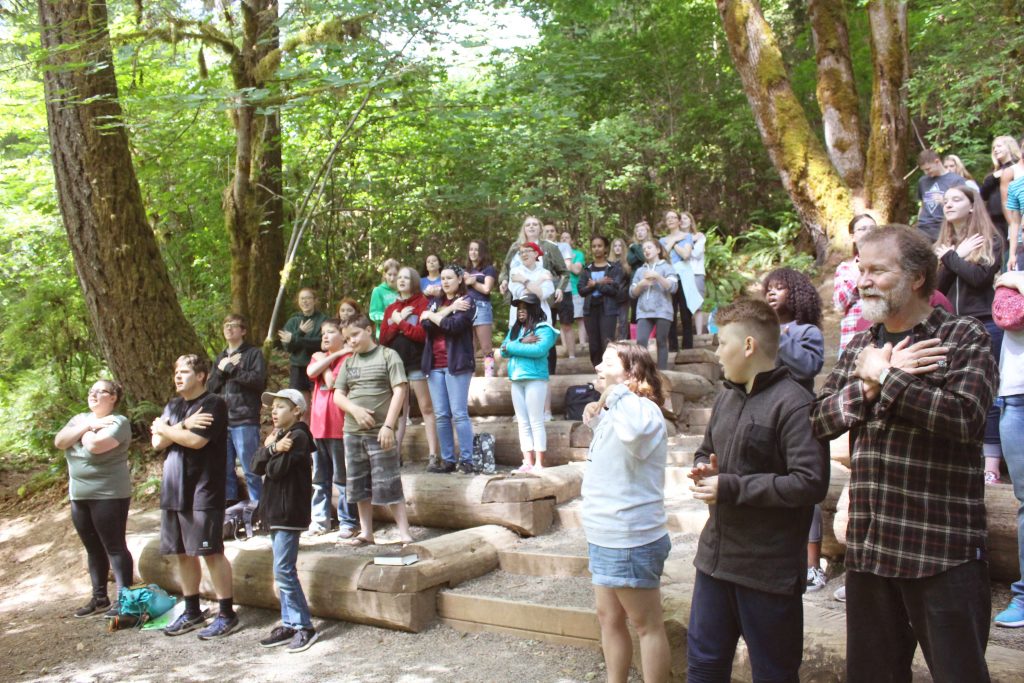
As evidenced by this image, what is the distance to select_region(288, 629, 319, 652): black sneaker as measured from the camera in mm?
5488

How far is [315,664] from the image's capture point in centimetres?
521

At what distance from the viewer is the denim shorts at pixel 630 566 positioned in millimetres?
3707

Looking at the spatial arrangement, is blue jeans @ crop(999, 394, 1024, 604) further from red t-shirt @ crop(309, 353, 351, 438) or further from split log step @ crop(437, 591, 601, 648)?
red t-shirt @ crop(309, 353, 351, 438)

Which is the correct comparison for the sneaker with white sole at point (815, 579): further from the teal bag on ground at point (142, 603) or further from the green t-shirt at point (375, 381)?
the teal bag on ground at point (142, 603)

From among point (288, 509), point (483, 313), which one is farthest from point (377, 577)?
point (483, 313)

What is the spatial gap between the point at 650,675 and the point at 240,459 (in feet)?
16.3

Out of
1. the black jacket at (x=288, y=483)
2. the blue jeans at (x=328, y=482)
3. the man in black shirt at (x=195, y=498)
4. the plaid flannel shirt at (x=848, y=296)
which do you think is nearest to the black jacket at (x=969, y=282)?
the plaid flannel shirt at (x=848, y=296)

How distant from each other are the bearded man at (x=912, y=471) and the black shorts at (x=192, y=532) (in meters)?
4.52

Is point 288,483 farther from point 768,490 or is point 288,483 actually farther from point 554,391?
point 554,391

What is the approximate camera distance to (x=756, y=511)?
2965mm

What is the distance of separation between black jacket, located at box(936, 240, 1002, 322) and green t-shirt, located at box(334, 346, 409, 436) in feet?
12.7

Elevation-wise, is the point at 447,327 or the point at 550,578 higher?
the point at 447,327

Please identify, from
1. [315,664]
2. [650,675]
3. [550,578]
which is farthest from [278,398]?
[650,675]

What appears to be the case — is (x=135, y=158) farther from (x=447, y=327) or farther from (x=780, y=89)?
(x=780, y=89)
